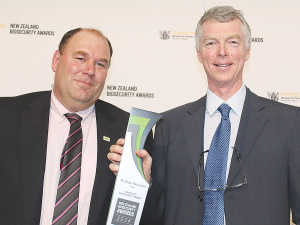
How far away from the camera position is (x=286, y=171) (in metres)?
1.82

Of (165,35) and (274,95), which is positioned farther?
(165,35)

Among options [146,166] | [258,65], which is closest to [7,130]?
[146,166]

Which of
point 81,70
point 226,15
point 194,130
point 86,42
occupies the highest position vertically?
point 226,15

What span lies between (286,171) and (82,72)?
157 cm

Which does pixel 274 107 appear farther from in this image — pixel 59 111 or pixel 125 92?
pixel 125 92

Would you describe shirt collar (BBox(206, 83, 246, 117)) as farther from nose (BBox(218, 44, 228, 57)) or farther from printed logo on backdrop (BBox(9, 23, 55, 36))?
printed logo on backdrop (BBox(9, 23, 55, 36))

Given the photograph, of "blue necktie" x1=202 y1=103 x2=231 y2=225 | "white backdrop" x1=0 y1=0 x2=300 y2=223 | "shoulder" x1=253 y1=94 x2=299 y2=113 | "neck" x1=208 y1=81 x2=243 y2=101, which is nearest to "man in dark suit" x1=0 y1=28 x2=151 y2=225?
"blue necktie" x1=202 y1=103 x2=231 y2=225

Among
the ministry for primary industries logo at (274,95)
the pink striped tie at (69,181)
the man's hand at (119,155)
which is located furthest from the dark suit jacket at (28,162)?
the ministry for primary industries logo at (274,95)

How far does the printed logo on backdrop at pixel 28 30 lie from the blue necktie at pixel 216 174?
7.90ft

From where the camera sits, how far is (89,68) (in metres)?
2.28

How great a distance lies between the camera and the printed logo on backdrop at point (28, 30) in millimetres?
3418

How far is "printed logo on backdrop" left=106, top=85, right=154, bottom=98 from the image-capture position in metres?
3.36

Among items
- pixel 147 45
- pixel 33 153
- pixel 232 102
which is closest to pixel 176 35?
pixel 147 45

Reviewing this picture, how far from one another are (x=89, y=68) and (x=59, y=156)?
69cm
